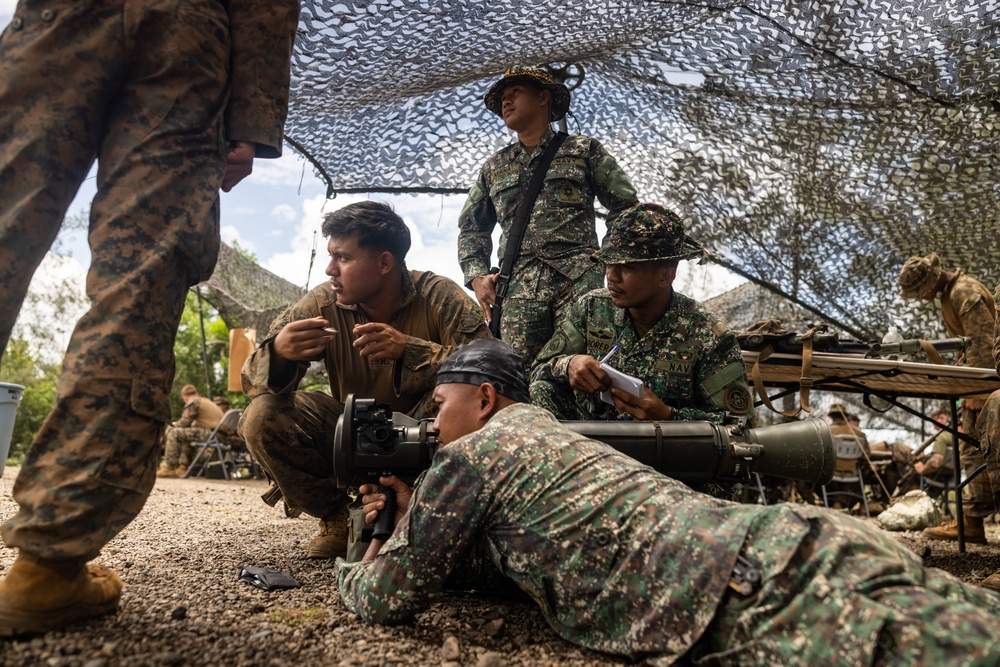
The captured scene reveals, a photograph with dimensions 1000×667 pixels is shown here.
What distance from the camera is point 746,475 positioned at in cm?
245

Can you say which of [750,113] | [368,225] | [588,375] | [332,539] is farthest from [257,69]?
[750,113]

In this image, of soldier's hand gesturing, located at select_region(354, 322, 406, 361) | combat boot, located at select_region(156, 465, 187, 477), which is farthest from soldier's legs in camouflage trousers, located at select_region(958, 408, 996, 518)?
combat boot, located at select_region(156, 465, 187, 477)

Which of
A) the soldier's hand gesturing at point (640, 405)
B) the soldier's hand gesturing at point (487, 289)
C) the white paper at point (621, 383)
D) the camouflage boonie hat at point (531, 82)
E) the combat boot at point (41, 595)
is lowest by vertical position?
the combat boot at point (41, 595)

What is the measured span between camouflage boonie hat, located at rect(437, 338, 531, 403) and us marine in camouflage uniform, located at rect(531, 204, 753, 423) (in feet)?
2.68

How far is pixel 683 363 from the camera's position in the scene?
310 cm

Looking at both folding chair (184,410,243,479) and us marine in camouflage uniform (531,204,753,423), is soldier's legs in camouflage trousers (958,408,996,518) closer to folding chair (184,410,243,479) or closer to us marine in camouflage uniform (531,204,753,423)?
us marine in camouflage uniform (531,204,753,423)

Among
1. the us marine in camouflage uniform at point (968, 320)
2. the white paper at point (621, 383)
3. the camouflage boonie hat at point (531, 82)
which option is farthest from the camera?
the us marine in camouflage uniform at point (968, 320)

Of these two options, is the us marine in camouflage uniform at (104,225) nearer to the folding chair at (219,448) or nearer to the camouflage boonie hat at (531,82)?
the camouflage boonie hat at (531,82)

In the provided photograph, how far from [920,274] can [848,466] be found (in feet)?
12.7

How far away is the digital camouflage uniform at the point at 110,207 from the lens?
163cm

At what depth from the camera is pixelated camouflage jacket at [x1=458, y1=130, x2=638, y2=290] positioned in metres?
3.90

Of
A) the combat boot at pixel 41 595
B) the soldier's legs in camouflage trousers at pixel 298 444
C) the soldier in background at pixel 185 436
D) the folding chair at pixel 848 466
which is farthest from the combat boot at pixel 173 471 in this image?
the combat boot at pixel 41 595

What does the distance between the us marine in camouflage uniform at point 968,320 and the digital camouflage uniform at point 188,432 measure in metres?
10.2

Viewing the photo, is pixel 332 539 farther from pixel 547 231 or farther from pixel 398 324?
pixel 547 231
